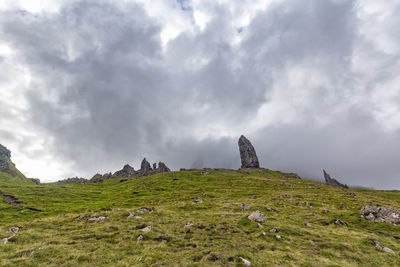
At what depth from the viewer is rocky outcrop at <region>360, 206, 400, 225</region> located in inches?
1315

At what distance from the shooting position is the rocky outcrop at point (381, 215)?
33.4 meters

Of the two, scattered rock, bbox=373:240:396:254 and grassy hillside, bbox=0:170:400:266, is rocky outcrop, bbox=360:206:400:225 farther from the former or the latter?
scattered rock, bbox=373:240:396:254

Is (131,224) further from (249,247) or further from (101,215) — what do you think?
(249,247)

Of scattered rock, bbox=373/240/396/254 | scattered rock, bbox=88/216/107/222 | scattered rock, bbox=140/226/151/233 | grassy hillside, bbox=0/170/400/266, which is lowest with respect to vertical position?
scattered rock, bbox=373/240/396/254

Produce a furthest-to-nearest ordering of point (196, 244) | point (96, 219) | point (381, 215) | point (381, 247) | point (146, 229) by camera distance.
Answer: point (381, 215), point (96, 219), point (146, 229), point (196, 244), point (381, 247)

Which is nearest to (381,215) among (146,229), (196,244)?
(196,244)

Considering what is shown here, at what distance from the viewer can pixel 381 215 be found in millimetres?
35812

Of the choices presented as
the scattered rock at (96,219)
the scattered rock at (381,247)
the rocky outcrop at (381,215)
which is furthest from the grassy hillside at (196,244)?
the rocky outcrop at (381,215)

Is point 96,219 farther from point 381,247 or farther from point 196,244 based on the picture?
point 381,247

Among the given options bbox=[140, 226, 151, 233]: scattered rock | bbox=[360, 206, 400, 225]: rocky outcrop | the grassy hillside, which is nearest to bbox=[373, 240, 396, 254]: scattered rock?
the grassy hillside

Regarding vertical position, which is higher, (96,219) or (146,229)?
(96,219)

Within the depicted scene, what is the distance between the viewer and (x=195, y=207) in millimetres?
46781

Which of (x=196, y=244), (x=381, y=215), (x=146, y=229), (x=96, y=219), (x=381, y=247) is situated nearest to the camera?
(x=381, y=247)

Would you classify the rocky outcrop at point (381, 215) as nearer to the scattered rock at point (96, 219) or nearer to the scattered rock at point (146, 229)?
the scattered rock at point (146, 229)
